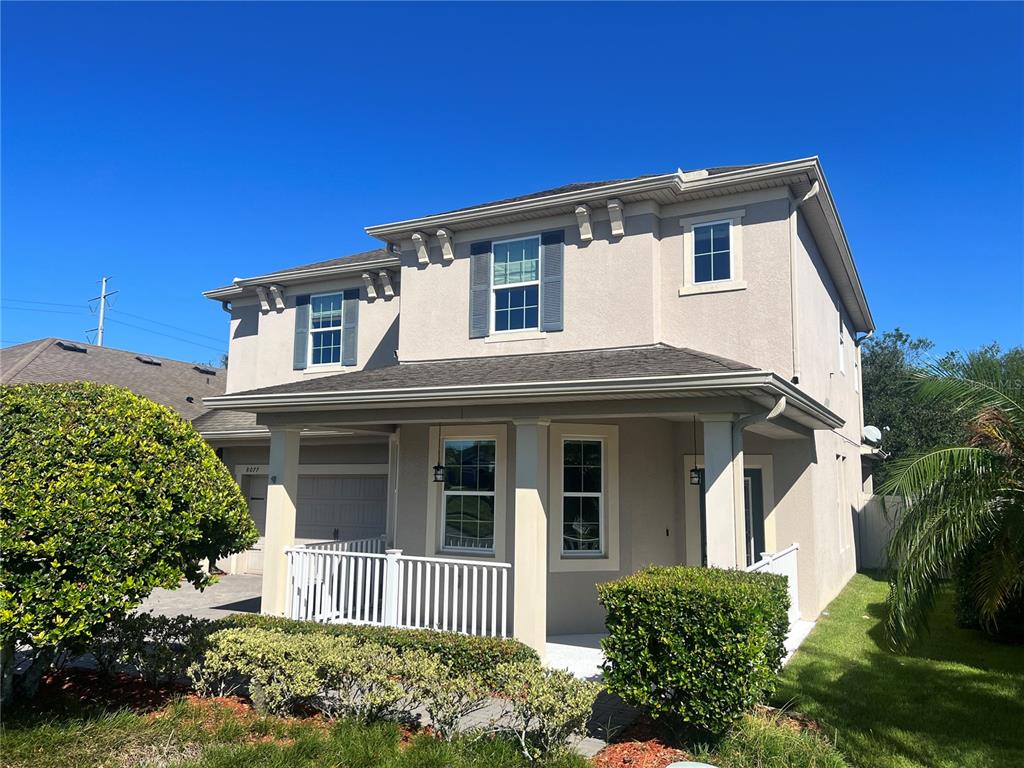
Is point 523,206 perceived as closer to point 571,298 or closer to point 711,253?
point 571,298

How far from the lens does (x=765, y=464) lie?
415 inches

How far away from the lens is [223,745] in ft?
16.5

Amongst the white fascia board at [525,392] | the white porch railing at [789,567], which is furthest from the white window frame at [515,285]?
the white porch railing at [789,567]

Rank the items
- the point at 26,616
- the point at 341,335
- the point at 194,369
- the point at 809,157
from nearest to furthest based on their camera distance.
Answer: the point at 26,616 < the point at 809,157 < the point at 341,335 < the point at 194,369

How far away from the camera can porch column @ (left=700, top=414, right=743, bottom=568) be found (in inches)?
272

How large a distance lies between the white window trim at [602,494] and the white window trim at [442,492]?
31.4 inches

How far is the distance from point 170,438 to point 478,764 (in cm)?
394

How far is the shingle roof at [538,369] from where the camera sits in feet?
25.1

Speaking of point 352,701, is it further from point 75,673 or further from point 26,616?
point 75,673

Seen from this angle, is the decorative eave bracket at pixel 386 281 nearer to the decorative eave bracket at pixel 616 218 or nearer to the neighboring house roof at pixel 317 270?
the neighboring house roof at pixel 317 270

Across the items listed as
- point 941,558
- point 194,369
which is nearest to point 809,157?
point 941,558

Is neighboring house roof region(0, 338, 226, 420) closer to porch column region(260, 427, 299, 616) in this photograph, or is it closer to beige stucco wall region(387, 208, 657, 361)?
porch column region(260, 427, 299, 616)

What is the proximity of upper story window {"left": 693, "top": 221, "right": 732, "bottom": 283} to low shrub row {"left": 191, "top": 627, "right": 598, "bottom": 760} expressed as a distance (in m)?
6.75

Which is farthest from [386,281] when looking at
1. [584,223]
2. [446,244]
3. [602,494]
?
[602,494]
